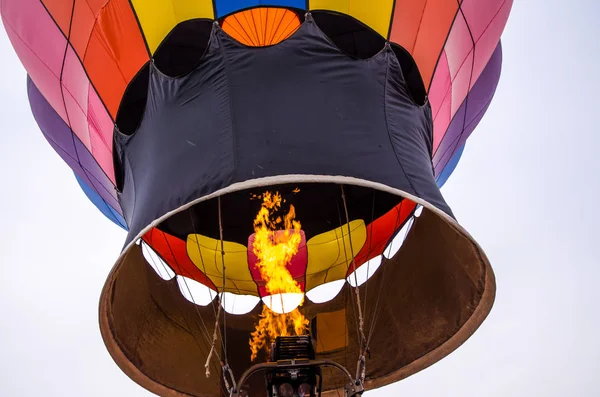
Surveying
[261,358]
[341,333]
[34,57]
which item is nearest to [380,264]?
[341,333]

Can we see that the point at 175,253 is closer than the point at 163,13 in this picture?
No

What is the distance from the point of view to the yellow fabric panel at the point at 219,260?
516cm

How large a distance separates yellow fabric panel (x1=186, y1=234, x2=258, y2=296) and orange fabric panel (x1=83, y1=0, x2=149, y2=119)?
4.71 feet

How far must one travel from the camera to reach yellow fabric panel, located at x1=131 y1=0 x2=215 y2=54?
3.87 metres

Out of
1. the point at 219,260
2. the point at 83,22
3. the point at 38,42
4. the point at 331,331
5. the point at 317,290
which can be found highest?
the point at 83,22

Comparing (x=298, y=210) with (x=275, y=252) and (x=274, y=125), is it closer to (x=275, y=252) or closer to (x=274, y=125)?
(x=275, y=252)

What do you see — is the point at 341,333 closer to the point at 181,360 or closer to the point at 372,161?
the point at 181,360

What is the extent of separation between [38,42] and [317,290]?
2515mm

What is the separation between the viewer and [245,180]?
3139 millimetres

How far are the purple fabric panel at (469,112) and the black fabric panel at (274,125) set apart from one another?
0.79 meters

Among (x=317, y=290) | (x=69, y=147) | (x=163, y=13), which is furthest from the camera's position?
(x=317, y=290)

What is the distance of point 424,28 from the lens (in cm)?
408

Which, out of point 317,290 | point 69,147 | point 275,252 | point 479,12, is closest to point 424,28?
point 479,12

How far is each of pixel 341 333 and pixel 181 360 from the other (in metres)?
1.14
